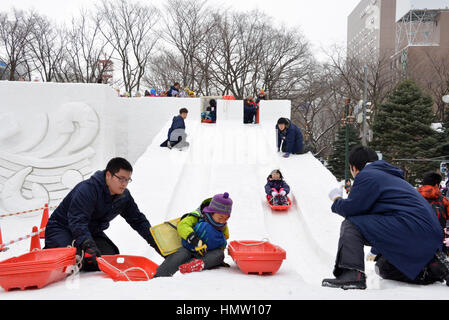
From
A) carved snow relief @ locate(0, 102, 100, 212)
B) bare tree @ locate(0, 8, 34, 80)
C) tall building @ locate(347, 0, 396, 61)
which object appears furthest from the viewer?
tall building @ locate(347, 0, 396, 61)

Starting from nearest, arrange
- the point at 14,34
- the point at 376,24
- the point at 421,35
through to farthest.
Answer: the point at 14,34 < the point at 421,35 < the point at 376,24

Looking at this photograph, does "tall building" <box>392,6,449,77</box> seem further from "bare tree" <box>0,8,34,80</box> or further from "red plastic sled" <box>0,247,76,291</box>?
"red plastic sled" <box>0,247,76,291</box>

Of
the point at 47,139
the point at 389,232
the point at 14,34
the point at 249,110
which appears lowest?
the point at 389,232

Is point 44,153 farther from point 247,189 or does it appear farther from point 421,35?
point 421,35

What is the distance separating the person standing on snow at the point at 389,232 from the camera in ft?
7.89

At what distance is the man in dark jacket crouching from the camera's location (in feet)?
9.05

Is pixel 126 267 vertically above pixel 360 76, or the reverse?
pixel 360 76

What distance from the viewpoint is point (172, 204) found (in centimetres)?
651

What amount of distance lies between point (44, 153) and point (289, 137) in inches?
248

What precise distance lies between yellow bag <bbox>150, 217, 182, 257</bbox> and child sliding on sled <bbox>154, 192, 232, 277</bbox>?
0.06 meters

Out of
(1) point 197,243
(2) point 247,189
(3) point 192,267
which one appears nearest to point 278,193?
(2) point 247,189

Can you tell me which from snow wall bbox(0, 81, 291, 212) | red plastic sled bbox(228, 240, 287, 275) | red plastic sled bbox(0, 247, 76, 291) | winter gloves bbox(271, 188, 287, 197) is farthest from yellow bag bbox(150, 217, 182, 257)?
snow wall bbox(0, 81, 291, 212)

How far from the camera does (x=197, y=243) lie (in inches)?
119
